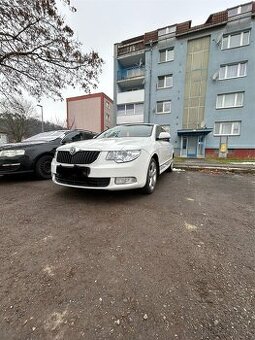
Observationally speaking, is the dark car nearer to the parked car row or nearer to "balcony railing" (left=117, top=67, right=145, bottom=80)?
the parked car row

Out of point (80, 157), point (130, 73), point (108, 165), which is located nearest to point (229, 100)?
point (130, 73)

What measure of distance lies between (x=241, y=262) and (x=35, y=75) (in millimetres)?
10926

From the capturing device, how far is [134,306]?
133 cm

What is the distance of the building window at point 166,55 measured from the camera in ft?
66.1

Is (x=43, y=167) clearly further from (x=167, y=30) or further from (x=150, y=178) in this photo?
(x=167, y=30)

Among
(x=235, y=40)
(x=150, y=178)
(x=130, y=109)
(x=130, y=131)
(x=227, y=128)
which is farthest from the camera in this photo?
(x=130, y=109)

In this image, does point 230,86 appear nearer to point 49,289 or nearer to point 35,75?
point 35,75

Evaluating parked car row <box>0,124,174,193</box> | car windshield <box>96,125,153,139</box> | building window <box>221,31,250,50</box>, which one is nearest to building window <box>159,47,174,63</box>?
building window <box>221,31,250,50</box>

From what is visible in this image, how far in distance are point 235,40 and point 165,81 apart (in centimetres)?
713

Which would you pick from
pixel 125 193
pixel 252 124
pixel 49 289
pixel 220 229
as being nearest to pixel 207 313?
pixel 49 289

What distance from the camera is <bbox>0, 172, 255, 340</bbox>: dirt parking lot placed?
1200 mm

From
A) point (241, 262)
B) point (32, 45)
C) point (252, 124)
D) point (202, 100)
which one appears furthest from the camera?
point (202, 100)

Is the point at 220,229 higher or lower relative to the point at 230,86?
lower

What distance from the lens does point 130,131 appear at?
192 inches
